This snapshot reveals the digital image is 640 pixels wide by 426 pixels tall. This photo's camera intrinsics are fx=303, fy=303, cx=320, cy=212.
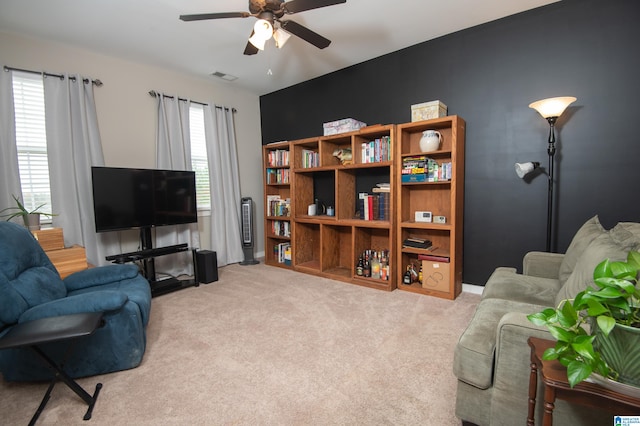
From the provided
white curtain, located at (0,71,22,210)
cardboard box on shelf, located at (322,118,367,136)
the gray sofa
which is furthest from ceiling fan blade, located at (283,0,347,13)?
white curtain, located at (0,71,22,210)

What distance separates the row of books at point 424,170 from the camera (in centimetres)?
301

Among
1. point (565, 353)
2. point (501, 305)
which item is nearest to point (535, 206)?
point (501, 305)

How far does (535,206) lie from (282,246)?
3.02m

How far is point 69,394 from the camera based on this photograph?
5.60ft

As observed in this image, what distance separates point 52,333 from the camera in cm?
133

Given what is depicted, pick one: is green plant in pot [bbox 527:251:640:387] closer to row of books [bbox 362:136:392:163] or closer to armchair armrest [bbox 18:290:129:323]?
armchair armrest [bbox 18:290:129:323]

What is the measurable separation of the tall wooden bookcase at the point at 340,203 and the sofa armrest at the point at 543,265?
124 centimetres

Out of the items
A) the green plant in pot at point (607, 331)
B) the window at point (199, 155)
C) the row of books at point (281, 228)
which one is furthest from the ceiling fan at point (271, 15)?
the row of books at point (281, 228)

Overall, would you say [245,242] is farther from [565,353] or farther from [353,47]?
[565,353]

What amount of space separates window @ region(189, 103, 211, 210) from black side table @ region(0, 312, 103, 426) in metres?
2.91

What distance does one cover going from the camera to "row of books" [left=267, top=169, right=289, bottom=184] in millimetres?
4352

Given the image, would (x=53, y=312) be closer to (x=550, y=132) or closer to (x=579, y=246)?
(x=579, y=246)

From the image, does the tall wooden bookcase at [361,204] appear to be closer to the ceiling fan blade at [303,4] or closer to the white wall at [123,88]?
the white wall at [123,88]

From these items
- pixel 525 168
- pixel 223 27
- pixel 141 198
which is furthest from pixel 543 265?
pixel 141 198
